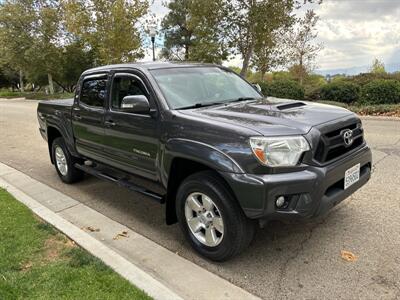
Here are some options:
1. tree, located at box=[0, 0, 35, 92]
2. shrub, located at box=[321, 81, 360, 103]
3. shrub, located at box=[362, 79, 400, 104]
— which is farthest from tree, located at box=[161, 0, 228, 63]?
tree, located at box=[0, 0, 35, 92]

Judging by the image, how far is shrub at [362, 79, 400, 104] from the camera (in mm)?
14227

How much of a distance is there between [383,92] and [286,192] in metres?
12.9

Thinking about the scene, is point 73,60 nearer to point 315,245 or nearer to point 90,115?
point 90,115

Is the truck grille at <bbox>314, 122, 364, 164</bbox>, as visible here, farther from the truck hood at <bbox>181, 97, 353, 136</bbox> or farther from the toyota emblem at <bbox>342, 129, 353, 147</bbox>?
the truck hood at <bbox>181, 97, 353, 136</bbox>

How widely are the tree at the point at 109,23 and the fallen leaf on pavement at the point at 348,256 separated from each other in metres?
22.1

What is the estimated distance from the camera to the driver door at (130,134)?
419 centimetres

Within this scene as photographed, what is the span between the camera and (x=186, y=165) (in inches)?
153

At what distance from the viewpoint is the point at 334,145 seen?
352cm

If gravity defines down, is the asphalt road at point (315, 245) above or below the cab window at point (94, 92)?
below

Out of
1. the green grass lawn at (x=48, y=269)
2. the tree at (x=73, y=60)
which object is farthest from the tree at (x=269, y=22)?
the tree at (x=73, y=60)

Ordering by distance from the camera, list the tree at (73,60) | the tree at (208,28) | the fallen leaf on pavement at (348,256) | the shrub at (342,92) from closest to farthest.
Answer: the fallen leaf on pavement at (348,256) → the shrub at (342,92) → the tree at (208,28) → the tree at (73,60)

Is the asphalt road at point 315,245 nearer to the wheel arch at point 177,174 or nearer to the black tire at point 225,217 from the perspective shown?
the black tire at point 225,217

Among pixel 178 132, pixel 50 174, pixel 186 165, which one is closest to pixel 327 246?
pixel 186 165

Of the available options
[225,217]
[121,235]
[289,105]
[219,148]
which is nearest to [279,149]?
[219,148]
